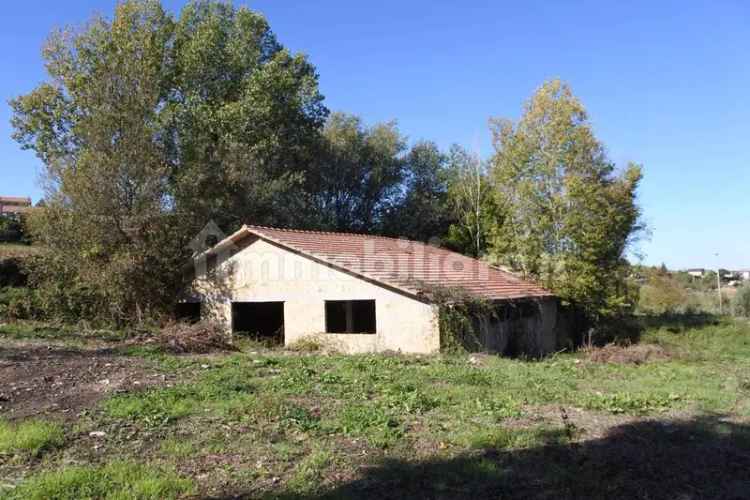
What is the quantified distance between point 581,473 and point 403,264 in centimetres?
1392

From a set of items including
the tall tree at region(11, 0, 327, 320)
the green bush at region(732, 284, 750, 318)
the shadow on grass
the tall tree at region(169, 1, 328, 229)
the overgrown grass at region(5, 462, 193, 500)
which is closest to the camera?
the overgrown grass at region(5, 462, 193, 500)

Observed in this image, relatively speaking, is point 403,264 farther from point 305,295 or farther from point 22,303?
point 22,303

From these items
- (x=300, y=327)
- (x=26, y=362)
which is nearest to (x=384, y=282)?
(x=300, y=327)

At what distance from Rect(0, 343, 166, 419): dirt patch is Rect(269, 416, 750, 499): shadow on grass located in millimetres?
4643

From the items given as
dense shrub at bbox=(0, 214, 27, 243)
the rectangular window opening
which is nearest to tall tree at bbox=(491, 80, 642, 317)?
the rectangular window opening

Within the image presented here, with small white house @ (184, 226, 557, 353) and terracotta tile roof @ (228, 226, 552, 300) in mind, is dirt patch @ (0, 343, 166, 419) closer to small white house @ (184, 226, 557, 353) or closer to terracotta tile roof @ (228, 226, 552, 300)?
small white house @ (184, 226, 557, 353)

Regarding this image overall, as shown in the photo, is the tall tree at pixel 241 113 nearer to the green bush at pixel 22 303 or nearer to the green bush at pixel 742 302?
the green bush at pixel 22 303

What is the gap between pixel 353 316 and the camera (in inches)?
904

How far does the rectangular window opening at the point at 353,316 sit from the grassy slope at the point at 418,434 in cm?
1053

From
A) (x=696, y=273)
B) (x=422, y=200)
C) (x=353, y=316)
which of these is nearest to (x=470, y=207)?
(x=422, y=200)

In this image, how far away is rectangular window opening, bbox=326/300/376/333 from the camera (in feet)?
74.2

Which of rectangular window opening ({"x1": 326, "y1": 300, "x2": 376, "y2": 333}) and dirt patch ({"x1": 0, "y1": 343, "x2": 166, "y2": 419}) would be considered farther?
rectangular window opening ({"x1": 326, "y1": 300, "x2": 376, "y2": 333})

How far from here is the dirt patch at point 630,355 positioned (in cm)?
1708

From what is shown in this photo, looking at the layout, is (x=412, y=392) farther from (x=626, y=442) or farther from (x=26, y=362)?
(x=26, y=362)
